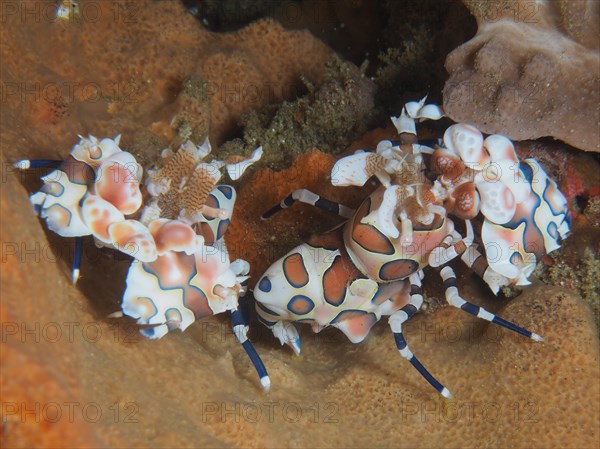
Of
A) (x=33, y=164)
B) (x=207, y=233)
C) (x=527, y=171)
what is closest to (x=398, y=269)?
(x=527, y=171)

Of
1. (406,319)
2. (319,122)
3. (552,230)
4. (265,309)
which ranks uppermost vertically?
(319,122)

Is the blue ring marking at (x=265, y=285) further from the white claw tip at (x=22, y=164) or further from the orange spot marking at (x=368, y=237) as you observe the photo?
the white claw tip at (x=22, y=164)

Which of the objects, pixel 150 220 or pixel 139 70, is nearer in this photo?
pixel 150 220

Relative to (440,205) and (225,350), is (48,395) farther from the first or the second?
(440,205)

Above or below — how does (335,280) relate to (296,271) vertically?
below

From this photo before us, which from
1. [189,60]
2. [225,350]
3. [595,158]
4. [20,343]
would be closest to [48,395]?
[20,343]

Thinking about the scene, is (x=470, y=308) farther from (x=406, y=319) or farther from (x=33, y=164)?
(x=33, y=164)

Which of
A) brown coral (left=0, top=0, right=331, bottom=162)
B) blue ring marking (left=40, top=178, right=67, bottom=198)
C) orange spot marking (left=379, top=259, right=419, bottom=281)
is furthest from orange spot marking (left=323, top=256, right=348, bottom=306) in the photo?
blue ring marking (left=40, top=178, right=67, bottom=198)
